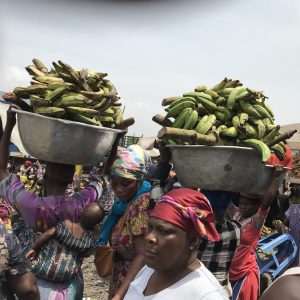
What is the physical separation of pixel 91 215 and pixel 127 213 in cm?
30

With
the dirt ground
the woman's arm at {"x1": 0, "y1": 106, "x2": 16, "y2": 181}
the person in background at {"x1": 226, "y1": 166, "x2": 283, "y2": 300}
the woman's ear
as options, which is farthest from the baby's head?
the dirt ground

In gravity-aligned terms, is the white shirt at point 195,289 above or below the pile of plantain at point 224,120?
below

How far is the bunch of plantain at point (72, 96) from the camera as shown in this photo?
2.53m

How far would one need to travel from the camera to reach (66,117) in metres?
2.57

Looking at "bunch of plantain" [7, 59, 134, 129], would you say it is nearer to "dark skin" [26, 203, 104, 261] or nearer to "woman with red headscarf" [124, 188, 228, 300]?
"dark skin" [26, 203, 104, 261]

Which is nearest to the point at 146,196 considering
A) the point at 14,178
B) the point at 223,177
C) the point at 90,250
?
the point at 90,250

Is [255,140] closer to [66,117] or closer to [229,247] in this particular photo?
[229,247]

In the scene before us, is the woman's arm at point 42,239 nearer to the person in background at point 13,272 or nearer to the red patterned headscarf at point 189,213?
the person in background at point 13,272

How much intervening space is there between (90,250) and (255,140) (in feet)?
4.42

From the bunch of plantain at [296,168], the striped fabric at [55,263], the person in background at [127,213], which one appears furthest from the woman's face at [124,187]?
the bunch of plantain at [296,168]

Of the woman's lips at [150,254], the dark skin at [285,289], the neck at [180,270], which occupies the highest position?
the dark skin at [285,289]

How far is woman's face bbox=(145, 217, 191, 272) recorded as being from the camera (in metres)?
1.96

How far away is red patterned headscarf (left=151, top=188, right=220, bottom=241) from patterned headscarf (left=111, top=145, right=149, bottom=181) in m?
1.13

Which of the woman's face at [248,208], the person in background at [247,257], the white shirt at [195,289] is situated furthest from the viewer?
the woman's face at [248,208]
